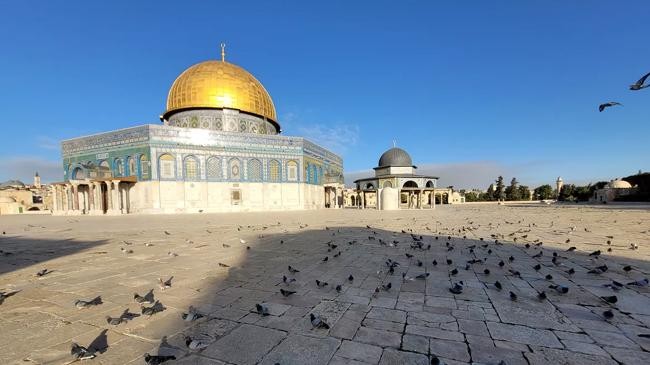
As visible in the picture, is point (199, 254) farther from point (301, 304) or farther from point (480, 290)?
point (480, 290)

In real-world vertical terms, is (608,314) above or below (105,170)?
below

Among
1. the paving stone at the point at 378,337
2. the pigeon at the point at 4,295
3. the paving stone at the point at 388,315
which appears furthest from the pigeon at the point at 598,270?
the pigeon at the point at 4,295

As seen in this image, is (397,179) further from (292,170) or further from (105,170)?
(105,170)

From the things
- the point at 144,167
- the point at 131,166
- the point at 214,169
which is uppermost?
the point at 131,166

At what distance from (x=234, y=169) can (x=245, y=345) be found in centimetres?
2262

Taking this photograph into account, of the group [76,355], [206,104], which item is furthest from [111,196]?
[76,355]

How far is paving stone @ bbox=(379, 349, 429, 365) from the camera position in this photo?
5.88 ft

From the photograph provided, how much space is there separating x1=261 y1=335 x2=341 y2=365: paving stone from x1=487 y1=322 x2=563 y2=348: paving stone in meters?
1.27

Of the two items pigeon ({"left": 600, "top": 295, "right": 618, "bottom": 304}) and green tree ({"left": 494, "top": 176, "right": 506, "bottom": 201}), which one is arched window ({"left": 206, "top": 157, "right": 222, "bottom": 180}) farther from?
green tree ({"left": 494, "top": 176, "right": 506, "bottom": 201})

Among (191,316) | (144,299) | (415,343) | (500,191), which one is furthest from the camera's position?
(500,191)

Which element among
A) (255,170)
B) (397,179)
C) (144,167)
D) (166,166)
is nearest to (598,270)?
(255,170)

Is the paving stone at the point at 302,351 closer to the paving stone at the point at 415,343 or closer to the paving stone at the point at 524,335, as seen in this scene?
the paving stone at the point at 415,343

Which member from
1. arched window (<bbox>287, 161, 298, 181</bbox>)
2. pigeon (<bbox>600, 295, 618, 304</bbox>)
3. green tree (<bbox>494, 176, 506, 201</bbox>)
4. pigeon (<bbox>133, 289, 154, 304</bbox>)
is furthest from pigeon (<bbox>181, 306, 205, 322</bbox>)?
green tree (<bbox>494, 176, 506, 201</bbox>)

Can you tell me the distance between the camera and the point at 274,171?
981 inches
